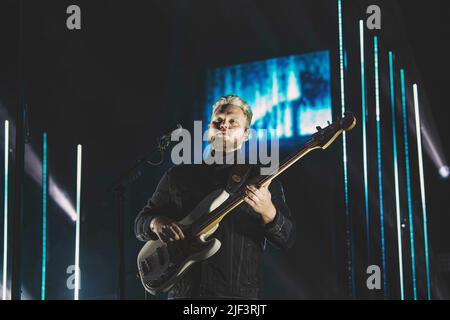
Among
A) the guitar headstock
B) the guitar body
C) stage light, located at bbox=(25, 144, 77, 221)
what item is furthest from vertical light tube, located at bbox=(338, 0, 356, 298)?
stage light, located at bbox=(25, 144, 77, 221)

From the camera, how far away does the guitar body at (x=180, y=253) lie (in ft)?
8.19

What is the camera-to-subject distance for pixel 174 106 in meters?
5.05

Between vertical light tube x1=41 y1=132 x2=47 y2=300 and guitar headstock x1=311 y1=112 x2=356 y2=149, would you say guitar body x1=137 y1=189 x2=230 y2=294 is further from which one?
vertical light tube x1=41 y1=132 x2=47 y2=300

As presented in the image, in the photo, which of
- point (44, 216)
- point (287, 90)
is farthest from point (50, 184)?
point (287, 90)

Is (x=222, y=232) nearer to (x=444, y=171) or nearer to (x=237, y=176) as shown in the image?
(x=237, y=176)

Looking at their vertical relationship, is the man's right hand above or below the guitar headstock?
below

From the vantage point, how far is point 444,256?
4.45 m

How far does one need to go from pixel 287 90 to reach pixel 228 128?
95.5 inches

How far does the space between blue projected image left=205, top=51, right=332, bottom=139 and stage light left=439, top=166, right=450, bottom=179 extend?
936 mm

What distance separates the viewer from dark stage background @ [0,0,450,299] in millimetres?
3889

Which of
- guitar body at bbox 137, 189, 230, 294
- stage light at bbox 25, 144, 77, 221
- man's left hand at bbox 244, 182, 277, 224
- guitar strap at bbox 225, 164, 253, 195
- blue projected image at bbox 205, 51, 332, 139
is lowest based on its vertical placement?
guitar body at bbox 137, 189, 230, 294

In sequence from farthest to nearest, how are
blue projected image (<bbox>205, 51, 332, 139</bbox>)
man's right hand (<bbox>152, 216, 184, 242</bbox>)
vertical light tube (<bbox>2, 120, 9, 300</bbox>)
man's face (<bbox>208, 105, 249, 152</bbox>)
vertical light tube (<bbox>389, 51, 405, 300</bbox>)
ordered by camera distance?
1. blue projected image (<bbox>205, 51, 332, 139</bbox>)
2. vertical light tube (<bbox>2, 120, 9, 300</bbox>)
3. vertical light tube (<bbox>389, 51, 405, 300</bbox>)
4. man's face (<bbox>208, 105, 249, 152</bbox>)
5. man's right hand (<bbox>152, 216, 184, 242</bbox>)

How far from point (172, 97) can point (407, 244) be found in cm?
215
